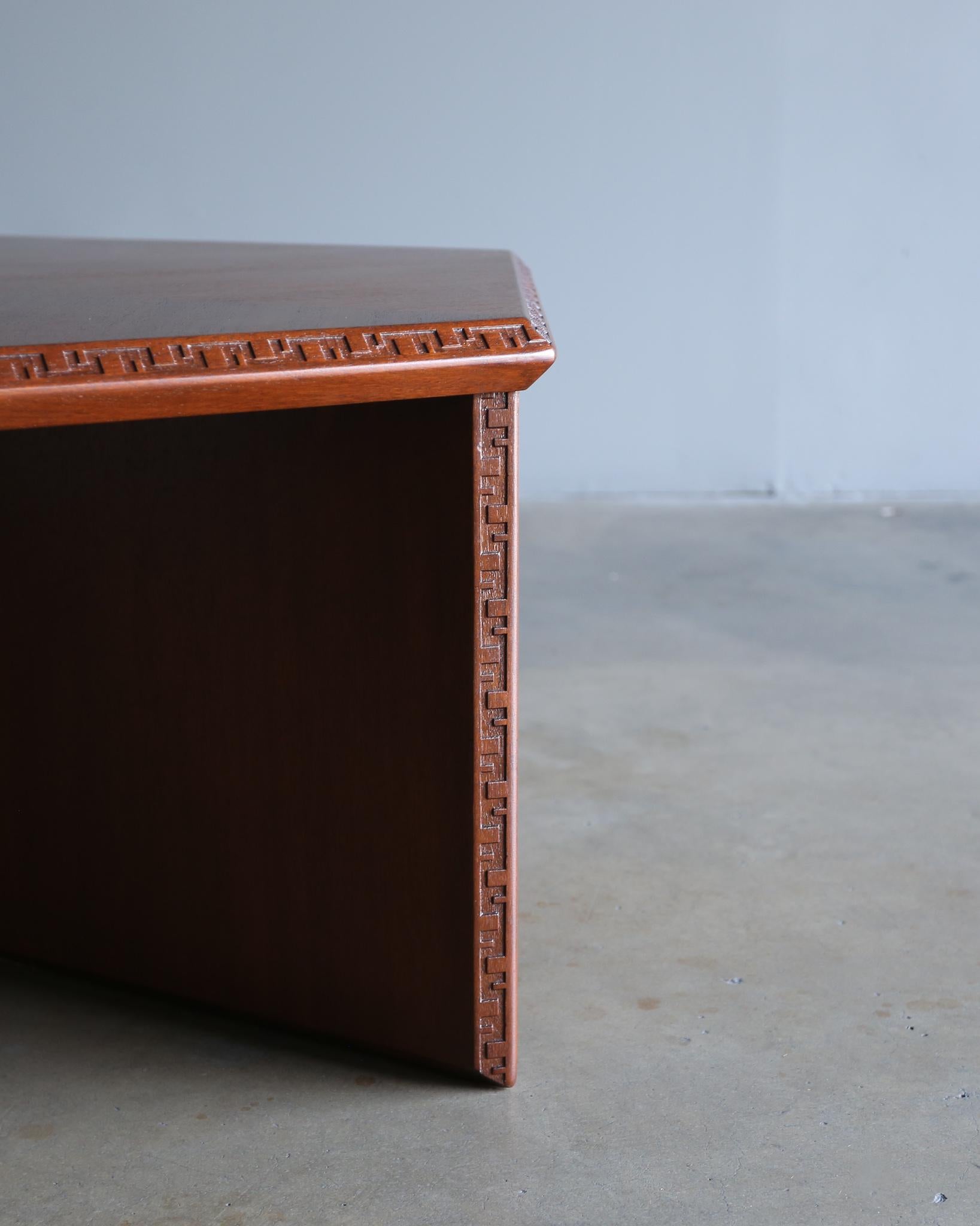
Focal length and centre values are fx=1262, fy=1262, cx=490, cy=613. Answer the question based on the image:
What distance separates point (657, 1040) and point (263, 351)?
0.92 metres

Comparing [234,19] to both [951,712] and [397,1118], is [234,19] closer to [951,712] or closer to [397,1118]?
[951,712]

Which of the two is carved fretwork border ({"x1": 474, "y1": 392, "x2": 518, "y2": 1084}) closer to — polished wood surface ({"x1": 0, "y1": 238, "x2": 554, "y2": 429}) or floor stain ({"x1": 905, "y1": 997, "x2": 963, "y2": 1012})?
polished wood surface ({"x1": 0, "y1": 238, "x2": 554, "y2": 429})

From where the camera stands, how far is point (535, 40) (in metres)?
3.97

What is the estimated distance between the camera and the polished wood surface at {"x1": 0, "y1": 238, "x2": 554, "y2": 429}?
958mm

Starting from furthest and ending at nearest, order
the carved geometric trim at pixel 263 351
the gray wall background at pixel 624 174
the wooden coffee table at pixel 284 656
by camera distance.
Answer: the gray wall background at pixel 624 174 → the wooden coffee table at pixel 284 656 → the carved geometric trim at pixel 263 351

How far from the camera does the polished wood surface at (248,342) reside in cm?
96

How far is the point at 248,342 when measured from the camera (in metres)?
1.05

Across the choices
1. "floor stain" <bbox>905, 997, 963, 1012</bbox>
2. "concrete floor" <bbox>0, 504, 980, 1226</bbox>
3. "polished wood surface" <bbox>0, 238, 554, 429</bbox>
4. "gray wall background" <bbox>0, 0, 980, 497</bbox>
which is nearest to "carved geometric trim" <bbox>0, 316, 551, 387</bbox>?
"polished wood surface" <bbox>0, 238, 554, 429</bbox>

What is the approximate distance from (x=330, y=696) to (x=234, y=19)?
3263mm

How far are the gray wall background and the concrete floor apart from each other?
1.95 metres

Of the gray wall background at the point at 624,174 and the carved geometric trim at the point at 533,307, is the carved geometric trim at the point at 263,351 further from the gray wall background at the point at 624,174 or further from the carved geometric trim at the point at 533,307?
the gray wall background at the point at 624,174

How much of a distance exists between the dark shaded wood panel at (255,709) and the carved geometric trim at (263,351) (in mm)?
84

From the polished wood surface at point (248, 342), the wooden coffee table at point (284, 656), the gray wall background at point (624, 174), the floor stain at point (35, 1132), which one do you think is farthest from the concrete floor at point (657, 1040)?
the gray wall background at point (624, 174)

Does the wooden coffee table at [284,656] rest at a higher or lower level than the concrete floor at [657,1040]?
higher
